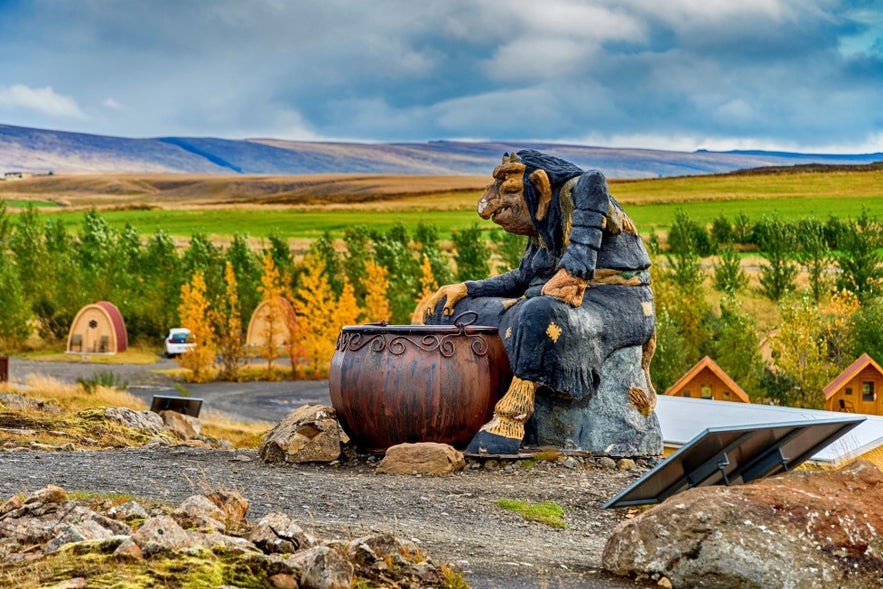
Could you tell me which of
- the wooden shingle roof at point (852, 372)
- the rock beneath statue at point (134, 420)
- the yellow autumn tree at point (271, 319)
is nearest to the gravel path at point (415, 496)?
the rock beneath statue at point (134, 420)

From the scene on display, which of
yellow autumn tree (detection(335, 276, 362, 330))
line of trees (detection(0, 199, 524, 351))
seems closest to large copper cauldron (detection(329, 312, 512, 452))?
yellow autumn tree (detection(335, 276, 362, 330))

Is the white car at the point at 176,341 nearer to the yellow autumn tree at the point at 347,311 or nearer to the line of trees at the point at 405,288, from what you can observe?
the line of trees at the point at 405,288

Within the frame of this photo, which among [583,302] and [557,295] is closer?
[557,295]

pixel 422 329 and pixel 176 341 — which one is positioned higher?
pixel 422 329

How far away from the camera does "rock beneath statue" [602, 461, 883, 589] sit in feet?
18.5

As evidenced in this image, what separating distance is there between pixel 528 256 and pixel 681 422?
9.98 ft

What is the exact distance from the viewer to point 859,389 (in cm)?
1989

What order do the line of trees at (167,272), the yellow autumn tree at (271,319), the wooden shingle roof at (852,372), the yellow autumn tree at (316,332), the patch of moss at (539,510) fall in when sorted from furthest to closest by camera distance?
the line of trees at (167,272)
the yellow autumn tree at (271,319)
the yellow autumn tree at (316,332)
the wooden shingle roof at (852,372)
the patch of moss at (539,510)

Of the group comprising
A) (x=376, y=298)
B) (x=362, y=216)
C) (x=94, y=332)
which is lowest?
(x=94, y=332)

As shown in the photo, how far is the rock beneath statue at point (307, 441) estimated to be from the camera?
406 inches

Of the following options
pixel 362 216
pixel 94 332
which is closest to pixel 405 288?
pixel 94 332

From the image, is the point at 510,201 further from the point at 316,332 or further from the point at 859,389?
the point at 316,332

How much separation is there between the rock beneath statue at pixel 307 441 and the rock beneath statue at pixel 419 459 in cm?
80

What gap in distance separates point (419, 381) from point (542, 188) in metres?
2.14
